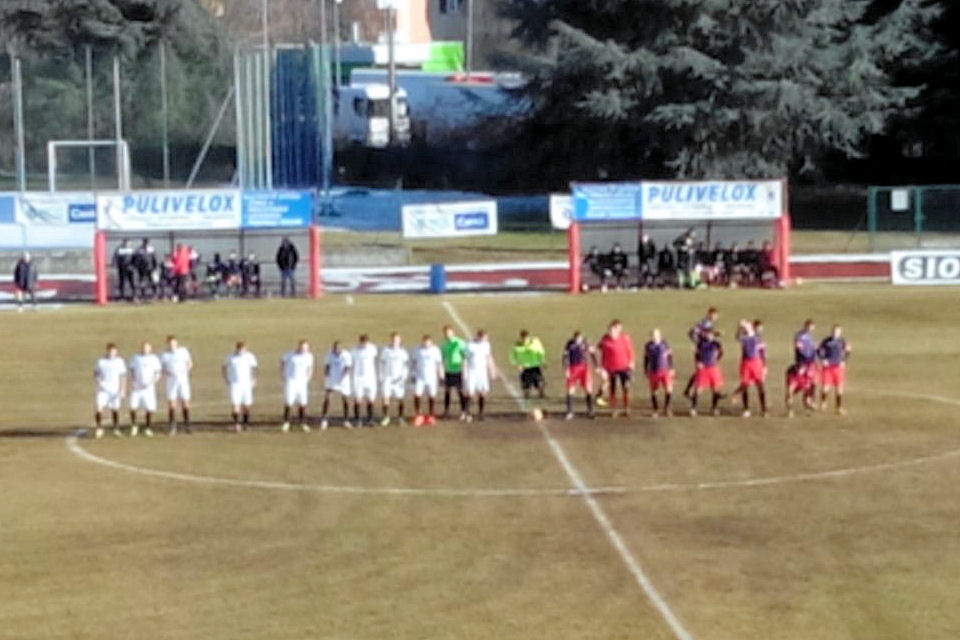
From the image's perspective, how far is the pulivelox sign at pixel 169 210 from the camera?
173ft

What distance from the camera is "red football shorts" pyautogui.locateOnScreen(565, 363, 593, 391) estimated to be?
32.5m

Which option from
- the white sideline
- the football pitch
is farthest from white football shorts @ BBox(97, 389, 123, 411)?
the white sideline

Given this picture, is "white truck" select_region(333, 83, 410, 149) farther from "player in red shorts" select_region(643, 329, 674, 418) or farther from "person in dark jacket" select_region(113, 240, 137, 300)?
"player in red shorts" select_region(643, 329, 674, 418)

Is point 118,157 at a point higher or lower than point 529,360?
higher

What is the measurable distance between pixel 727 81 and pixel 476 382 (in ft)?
131

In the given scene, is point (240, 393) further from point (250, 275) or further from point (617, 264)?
point (617, 264)

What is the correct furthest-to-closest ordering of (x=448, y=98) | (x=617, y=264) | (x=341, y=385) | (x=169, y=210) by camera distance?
(x=448, y=98)
(x=617, y=264)
(x=169, y=210)
(x=341, y=385)

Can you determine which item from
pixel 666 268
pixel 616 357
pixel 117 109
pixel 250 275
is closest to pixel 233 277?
pixel 250 275

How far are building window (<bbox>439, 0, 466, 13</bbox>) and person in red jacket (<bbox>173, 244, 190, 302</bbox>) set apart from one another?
82.1 meters

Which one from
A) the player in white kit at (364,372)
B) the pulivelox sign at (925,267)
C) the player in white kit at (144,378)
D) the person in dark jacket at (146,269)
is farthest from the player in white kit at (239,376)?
the pulivelox sign at (925,267)

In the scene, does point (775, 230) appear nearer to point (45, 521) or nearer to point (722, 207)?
point (722, 207)

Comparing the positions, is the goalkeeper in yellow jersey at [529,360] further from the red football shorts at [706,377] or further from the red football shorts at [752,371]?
the red football shorts at [752,371]

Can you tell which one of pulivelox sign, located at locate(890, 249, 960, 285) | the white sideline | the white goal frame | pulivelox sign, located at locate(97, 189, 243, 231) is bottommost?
the white sideline

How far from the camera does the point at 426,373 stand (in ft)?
106
